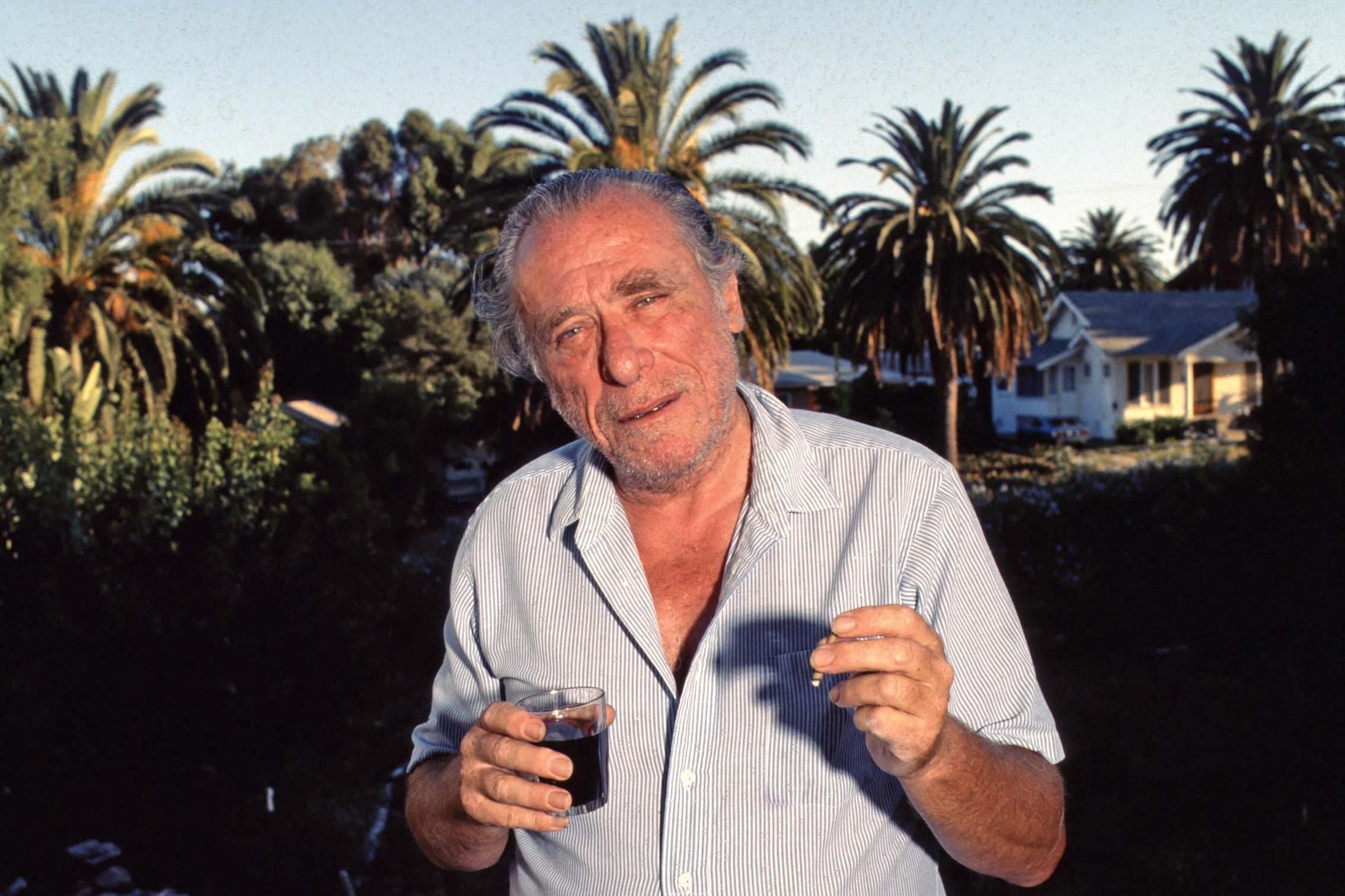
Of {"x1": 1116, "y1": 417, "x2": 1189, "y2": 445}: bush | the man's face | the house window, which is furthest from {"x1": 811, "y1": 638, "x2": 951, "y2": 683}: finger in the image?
the house window

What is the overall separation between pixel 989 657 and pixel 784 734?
41 cm

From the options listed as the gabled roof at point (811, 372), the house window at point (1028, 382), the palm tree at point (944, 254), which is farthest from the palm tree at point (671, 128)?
the house window at point (1028, 382)

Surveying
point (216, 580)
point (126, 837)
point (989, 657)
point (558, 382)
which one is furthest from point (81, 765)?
point (989, 657)

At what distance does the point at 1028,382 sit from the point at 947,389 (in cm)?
2247

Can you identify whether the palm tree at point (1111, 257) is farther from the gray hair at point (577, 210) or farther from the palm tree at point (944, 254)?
the gray hair at point (577, 210)

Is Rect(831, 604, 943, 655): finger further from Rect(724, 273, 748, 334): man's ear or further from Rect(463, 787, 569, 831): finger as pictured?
Rect(724, 273, 748, 334): man's ear

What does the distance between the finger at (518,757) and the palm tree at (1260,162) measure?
100 feet

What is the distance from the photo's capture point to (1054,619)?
1263cm

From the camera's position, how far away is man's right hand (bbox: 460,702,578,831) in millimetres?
1812

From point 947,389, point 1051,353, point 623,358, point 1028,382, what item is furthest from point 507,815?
point 1028,382

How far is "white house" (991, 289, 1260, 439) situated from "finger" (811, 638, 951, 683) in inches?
1477

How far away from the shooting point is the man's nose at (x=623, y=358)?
226cm

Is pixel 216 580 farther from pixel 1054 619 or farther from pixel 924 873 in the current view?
pixel 1054 619

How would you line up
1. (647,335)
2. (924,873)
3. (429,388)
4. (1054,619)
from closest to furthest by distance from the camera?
(924,873), (647,335), (1054,619), (429,388)
